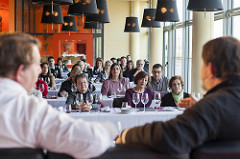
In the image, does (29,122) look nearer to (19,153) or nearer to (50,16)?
(19,153)

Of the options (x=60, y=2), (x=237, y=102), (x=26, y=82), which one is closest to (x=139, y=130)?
(x=237, y=102)

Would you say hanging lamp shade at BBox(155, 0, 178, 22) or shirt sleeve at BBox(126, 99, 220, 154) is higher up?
hanging lamp shade at BBox(155, 0, 178, 22)

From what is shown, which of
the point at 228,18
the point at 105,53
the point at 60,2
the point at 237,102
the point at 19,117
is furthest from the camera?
the point at 105,53

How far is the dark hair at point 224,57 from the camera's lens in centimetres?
166

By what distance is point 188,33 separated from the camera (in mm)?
12617

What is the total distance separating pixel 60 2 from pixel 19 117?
13.6 ft

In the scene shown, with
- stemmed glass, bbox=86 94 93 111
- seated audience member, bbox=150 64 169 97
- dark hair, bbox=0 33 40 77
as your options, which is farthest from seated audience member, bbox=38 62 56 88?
dark hair, bbox=0 33 40 77

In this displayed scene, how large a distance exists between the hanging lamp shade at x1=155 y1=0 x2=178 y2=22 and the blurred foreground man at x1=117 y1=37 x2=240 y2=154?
19.0 feet

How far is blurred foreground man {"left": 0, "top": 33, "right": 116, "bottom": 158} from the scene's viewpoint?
151 centimetres

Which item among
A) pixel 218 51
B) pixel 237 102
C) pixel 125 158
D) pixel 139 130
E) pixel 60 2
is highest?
pixel 60 2

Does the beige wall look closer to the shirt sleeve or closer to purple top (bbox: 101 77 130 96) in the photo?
purple top (bbox: 101 77 130 96)

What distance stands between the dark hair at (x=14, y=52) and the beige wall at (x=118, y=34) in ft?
67.2

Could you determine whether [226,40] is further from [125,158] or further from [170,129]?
[125,158]

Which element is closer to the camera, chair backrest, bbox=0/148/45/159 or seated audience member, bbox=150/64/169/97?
chair backrest, bbox=0/148/45/159
